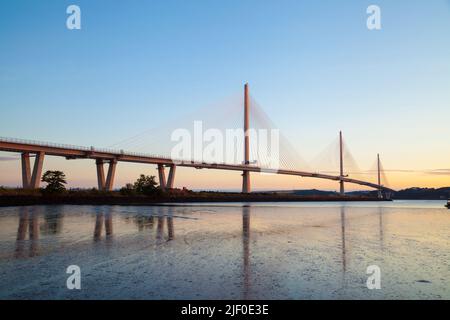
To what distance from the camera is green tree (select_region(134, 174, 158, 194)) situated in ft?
213

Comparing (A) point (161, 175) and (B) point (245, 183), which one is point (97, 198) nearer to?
(A) point (161, 175)

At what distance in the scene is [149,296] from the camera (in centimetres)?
649

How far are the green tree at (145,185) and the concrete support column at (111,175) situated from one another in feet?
19.7

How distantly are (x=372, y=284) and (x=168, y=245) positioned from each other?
738cm

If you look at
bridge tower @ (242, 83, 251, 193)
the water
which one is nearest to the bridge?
bridge tower @ (242, 83, 251, 193)

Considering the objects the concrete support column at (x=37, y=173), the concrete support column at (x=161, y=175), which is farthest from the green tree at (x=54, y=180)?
the concrete support column at (x=161, y=175)

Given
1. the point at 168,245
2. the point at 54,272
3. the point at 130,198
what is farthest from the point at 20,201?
the point at 54,272

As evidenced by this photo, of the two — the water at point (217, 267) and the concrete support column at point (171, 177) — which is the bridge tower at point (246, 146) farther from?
the water at point (217, 267)

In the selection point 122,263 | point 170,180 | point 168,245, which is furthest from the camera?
point 170,180

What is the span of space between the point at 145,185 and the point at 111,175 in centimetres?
931

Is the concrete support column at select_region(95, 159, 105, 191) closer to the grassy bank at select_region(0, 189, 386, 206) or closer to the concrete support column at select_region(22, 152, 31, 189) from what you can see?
the grassy bank at select_region(0, 189, 386, 206)
